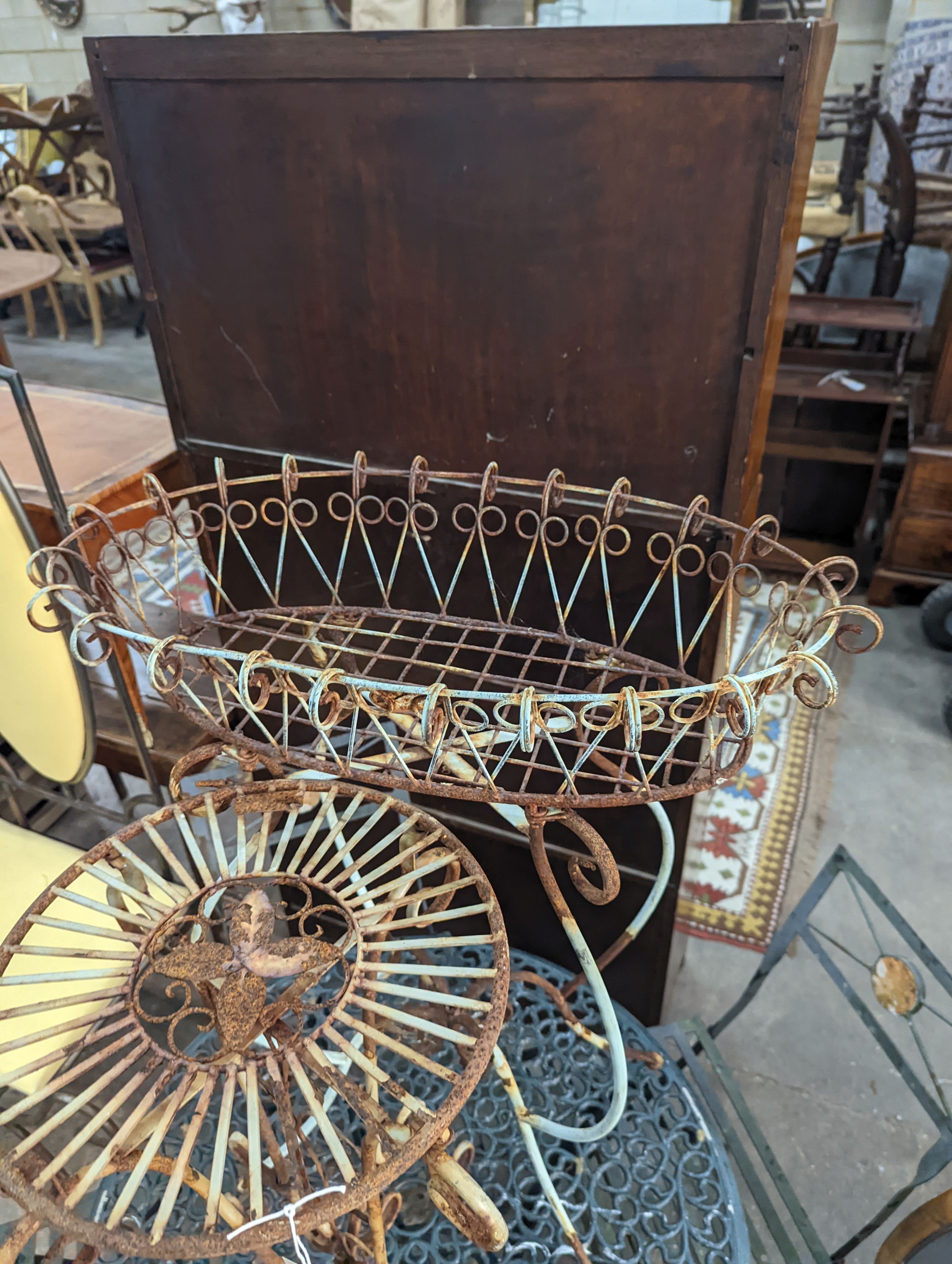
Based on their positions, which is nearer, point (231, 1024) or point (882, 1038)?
point (231, 1024)

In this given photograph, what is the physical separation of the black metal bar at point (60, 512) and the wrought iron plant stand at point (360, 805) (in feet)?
0.18

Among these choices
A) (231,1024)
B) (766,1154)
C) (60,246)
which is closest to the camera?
(231,1024)

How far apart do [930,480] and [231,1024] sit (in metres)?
2.09

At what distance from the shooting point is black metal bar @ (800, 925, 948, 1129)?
87 centimetres

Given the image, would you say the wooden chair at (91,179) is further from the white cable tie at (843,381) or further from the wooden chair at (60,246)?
the white cable tie at (843,381)

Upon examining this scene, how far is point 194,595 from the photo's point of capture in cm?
245

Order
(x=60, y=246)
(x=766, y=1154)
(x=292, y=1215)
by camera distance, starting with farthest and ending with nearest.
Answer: (x=60, y=246)
(x=766, y=1154)
(x=292, y=1215)

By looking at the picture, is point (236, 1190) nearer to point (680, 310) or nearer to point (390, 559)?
point (390, 559)

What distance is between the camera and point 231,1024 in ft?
2.32

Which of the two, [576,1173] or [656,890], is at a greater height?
[656,890]

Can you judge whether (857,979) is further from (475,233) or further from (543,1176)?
(475,233)

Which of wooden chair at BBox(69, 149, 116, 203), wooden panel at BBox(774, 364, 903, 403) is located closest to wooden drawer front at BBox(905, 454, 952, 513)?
wooden panel at BBox(774, 364, 903, 403)

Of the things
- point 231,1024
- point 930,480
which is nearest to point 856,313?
point 930,480

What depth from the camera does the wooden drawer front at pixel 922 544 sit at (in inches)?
88.0
